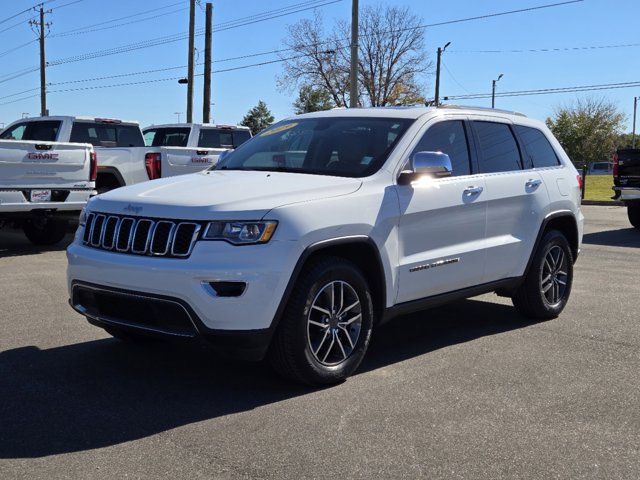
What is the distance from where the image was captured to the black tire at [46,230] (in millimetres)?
11938

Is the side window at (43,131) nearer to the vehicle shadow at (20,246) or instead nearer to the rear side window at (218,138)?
the vehicle shadow at (20,246)

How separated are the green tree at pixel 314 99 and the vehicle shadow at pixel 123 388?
5843 centimetres

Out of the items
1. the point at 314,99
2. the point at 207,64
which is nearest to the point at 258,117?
the point at 314,99

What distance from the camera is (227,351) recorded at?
431 centimetres

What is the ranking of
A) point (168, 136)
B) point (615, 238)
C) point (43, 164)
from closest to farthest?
point (43, 164) → point (615, 238) → point (168, 136)

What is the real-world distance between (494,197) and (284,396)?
8.00ft

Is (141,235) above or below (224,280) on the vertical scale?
above

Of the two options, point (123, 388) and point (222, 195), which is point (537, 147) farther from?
point (123, 388)

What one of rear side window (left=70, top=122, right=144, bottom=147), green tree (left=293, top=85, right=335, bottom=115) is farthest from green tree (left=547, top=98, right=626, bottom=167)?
rear side window (left=70, top=122, right=144, bottom=147)

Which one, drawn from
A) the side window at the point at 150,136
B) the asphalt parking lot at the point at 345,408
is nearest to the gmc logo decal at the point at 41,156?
the asphalt parking lot at the point at 345,408

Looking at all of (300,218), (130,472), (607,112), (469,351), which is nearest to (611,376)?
(469,351)

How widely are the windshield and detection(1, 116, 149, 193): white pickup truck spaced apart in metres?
7.10

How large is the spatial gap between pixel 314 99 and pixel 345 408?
65249 mm

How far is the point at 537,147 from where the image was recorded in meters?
6.76
